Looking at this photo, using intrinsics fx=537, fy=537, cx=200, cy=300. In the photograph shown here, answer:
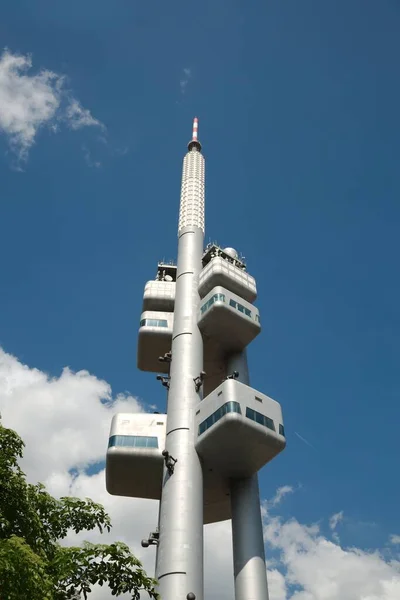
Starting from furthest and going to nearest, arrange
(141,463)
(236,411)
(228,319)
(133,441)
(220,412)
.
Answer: (228,319) < (133,441) < (141,463) < (220,412) < (236,411)

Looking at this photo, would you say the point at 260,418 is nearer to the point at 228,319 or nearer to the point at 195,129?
the point at 228,319

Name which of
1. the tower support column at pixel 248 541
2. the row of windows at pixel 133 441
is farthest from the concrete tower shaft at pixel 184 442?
the tower support column at pixel 248 541

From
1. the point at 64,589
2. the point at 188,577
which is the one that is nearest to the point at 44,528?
the point at 64,589

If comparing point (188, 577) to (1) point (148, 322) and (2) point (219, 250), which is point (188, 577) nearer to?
(1) point (148, 322)

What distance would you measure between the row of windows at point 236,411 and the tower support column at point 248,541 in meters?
6.59

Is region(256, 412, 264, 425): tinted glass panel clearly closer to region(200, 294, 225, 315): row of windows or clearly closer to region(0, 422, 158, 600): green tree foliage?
region(200, 294, 225, 315): row of windows

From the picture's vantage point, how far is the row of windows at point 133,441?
53.2 metres

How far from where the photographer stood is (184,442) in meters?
50.1

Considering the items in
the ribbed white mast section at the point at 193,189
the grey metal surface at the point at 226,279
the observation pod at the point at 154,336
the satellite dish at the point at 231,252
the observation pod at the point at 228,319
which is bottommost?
the observation pod at the point at 228,319

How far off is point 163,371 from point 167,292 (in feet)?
33.1

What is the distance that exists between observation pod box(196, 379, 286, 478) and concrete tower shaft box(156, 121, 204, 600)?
6.64 feet

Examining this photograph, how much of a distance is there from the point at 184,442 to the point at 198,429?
1.76 metres

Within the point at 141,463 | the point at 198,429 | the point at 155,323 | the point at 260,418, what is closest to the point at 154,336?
the point at 155,323

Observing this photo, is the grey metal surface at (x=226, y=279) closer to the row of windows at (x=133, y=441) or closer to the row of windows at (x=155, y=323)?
the row of windows at (x=155, y=323)
